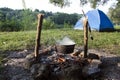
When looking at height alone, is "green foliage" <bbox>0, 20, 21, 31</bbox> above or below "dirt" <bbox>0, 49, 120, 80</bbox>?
above

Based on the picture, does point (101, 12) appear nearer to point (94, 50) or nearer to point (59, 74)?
point (94, 50)

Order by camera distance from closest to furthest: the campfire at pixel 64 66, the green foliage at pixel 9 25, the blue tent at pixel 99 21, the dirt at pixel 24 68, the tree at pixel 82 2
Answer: the campfire at pixel 64 66 → the dirt at pixel 24 68 → the tree at pixel 82 2 → the blue tent at pixel 99 21 → the green foliage at pixel 9 25

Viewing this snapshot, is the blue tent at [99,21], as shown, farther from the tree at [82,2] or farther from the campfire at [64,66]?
the campfire at [64,66]

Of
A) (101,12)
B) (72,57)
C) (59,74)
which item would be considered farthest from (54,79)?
(101,12)

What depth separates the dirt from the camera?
17.2 ft

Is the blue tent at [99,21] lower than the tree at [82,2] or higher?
lower

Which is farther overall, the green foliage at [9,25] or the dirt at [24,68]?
the green foliage at [9,25]

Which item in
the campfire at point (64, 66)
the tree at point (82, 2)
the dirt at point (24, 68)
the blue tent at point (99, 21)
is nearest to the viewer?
the campfire at point (64, 66)

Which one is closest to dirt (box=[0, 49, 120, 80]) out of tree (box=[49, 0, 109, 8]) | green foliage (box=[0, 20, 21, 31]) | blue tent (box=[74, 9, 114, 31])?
tree (box=[49, 0, 109, 8])

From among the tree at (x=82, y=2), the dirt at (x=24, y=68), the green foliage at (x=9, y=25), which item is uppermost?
the tree at (x=82, y=2)

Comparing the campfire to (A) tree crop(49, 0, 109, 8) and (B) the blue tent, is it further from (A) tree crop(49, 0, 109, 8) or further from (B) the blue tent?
(B) the blue tent

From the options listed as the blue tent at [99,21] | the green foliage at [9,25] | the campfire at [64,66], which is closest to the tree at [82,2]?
the blue tent at [99,21]

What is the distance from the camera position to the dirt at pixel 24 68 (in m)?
5.25

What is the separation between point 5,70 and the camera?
5531 mm
